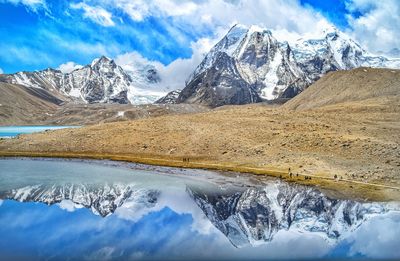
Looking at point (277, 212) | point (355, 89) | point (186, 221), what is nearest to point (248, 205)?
point (277, 212)

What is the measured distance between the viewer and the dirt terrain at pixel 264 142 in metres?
61.3

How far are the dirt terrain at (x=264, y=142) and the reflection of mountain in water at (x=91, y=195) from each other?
20.2 metres

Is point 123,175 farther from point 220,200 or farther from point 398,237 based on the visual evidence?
point 398,237

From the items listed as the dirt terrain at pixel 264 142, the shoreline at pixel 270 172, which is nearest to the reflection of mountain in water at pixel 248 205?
the shoreline at pixel 270 172

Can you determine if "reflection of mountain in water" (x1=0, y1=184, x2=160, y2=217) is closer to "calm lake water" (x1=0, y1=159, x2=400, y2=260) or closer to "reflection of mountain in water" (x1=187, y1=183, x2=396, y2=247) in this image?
"calm lake water" (x1=0, y1=159, x2=400, y2=260)

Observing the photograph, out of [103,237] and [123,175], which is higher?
[123,175]

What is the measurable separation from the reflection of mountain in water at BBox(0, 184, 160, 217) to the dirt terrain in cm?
2018

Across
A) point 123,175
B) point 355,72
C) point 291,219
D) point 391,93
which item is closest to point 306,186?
point 291,219

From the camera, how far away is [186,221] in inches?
1368

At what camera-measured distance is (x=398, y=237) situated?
29.7 metres

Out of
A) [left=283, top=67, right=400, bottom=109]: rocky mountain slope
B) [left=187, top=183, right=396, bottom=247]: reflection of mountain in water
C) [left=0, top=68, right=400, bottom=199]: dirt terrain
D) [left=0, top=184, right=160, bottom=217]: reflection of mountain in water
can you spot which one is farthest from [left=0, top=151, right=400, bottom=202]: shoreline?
[left=283, top=67, right=400, bottom=109]: rocky mountain slope

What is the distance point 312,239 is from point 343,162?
35.0m

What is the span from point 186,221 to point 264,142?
4697cm

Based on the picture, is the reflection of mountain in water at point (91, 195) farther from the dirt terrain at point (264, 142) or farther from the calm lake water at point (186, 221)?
the dirt terrain at point (264, 142)
